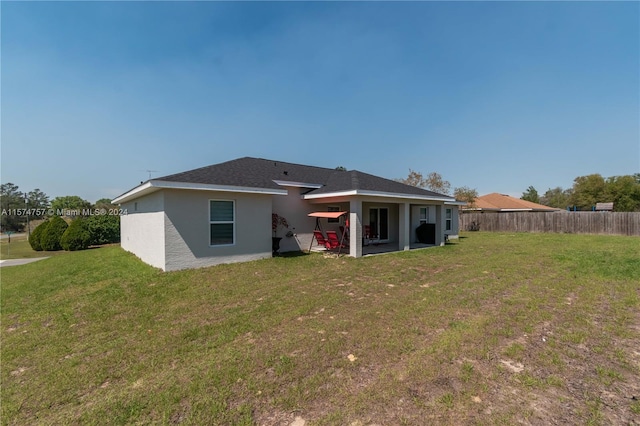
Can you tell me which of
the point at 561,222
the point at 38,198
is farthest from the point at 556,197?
the point at 38,198

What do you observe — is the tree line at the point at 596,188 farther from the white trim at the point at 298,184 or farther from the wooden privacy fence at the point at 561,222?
the white trim at the point at 298,184

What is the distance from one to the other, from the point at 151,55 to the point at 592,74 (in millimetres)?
17480

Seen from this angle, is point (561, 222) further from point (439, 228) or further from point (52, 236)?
point (52, 236)

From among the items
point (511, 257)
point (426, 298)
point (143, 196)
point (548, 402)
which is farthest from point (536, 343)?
point (143, 196)

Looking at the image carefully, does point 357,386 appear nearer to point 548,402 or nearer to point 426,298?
point 548,402

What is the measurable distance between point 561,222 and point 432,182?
42.5 feet

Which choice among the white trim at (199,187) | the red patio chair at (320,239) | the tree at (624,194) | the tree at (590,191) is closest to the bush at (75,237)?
the white trim at (199,187)

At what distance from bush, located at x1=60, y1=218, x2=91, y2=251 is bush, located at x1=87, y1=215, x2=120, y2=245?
2.03 ft

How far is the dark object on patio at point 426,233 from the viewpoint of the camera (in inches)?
578

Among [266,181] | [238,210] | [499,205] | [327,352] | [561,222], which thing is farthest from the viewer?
[499,205]

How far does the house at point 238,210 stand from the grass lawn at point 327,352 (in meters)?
1.93

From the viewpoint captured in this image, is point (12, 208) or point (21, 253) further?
point (12, 208)

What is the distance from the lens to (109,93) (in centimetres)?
1075

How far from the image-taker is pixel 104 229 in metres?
19.6
